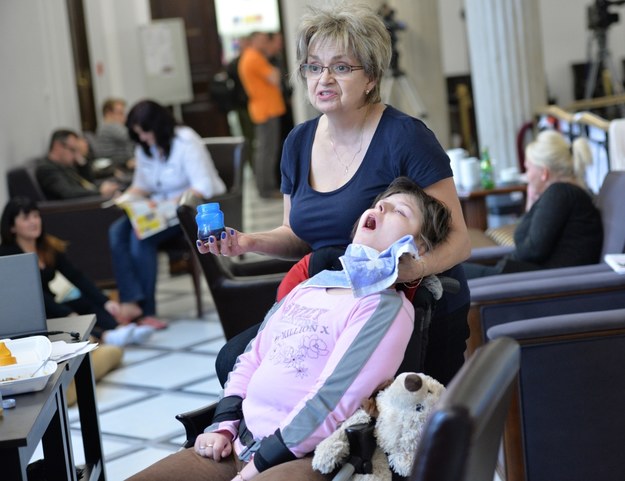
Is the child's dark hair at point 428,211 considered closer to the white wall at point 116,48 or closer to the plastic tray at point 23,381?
the plastic tray at point 23,381

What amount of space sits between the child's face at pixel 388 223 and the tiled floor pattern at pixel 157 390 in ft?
5.91

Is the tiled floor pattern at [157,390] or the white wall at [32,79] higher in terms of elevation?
the white wall at [32,79]

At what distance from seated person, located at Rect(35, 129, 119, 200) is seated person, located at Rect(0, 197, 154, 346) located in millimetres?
1731

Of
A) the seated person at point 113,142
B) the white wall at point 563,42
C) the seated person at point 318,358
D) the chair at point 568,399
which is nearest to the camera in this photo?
the seated person at point 318,358

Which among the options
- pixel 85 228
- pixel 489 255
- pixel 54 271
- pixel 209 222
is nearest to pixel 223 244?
pixel 209 222

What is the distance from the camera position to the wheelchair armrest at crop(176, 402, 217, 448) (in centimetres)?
237

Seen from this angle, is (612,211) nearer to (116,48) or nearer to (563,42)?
(116,48)

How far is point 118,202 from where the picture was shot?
20.4ft

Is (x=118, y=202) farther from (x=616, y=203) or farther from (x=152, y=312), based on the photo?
(x=616, y=203)

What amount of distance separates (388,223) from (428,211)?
11 centimetres

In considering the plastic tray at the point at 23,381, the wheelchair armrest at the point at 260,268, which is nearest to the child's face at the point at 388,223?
the plastic tray at the point at 23,381

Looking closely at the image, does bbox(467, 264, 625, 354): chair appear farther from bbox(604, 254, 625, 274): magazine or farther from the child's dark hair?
the child's dark hair

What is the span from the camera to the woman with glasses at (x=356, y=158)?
97.3 inches

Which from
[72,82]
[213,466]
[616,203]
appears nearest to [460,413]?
[213,466]
